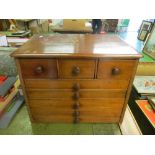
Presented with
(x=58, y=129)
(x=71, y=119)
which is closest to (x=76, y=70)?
(x=71, y=119)

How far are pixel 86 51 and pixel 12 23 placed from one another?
2.05 m

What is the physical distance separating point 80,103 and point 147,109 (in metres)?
0.59

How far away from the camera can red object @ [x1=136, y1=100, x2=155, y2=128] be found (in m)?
1.07

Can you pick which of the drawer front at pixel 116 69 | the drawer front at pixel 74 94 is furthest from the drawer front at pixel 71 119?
the drawer front at pixel 116 69

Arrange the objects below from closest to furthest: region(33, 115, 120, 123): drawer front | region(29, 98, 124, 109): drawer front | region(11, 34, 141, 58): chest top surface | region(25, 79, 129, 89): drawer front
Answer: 1. region(11, 34, 141, 58): chest top surface
2. region(25, 79, 129, 89): drawer front
3. region(29, 98, 124, 109): drawer front
4. region(33, 115, 120, 123): drawer front

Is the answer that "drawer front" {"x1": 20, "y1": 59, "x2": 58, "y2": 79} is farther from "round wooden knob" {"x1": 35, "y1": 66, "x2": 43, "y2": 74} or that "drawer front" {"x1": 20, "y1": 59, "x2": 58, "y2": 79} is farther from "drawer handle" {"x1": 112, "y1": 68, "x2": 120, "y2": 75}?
"drawer handle" {"x1": 112, "y1": 68, "x2": 120, "y2": 75}

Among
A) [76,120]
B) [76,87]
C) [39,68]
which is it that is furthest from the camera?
[76,120]

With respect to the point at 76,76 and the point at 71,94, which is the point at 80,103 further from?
the point at 76,76

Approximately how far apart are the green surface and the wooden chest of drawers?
0.07 meters

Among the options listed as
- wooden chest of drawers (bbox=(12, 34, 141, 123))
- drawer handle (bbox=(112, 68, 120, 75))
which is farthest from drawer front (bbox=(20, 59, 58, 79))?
drawer handle (bbox=(112, 68, 120, 75))

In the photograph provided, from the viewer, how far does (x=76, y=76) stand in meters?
0.91

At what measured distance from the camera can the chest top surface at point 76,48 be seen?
2.69ft

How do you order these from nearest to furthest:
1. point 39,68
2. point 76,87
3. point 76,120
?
point 39,68 < point 76,87 < point 76,120
